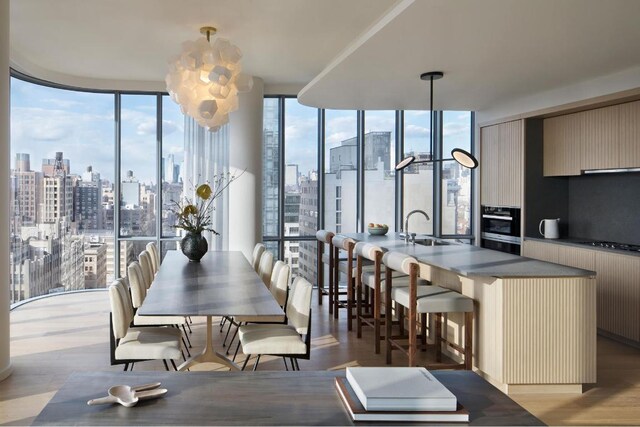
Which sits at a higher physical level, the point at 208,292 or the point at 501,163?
the point at 501,163

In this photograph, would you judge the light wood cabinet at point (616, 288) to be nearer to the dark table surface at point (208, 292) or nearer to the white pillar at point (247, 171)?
the dark table surface at point (208, 292)

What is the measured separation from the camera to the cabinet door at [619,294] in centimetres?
551

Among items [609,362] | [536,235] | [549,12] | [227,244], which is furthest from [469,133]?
[549,12]

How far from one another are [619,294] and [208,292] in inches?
155

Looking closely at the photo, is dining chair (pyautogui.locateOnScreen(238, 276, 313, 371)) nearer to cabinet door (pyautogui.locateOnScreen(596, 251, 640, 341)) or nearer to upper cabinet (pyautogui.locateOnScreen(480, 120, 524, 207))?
cabinet door (pyautogui.locateOnScreen(596, 251, 640, 341))

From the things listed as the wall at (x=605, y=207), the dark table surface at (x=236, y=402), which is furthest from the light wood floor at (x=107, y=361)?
the dark table surface at (x=236, y=402)

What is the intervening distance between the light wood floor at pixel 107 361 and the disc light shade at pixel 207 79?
6.86ft

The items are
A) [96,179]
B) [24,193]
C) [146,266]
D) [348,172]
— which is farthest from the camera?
[348,172]

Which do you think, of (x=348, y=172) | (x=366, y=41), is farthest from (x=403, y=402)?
(x=348, y=172)

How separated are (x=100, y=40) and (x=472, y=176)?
5246 mm

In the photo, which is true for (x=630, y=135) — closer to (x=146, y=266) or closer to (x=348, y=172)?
(x=348, y=172)

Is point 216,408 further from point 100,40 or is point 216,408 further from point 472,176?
point 472,176

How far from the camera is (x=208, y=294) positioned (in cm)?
392

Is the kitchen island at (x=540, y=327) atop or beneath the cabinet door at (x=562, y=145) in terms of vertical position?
beneath
